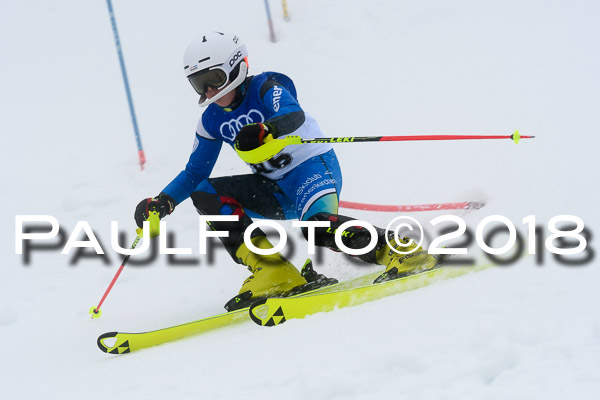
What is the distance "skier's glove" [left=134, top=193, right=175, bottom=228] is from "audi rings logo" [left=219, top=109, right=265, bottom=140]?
55cm

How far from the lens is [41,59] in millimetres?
8469

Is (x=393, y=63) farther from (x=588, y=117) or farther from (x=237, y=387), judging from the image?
(x=237, y=387)

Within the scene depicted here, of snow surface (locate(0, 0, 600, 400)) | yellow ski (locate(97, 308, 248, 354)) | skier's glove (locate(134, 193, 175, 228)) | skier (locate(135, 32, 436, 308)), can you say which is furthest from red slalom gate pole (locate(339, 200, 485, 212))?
yellow ski (locate(97, 308, 248, 354))

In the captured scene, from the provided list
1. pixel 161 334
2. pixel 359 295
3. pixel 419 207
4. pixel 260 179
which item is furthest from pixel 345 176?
pixel 161 334

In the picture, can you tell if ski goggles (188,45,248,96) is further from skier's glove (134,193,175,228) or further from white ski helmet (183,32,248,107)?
skier's glove (134,193,175,228)

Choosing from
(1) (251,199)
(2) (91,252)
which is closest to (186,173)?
(1) (251,199)

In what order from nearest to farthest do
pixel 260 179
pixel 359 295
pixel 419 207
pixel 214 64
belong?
pixel 359 295
pixel 214 64
pixel 260 179
pixel 419 207

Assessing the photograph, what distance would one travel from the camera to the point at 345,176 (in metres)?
5.93

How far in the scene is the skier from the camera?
3.46m

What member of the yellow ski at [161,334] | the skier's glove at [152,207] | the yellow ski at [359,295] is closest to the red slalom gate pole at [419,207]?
the skier's glove at [152,207]

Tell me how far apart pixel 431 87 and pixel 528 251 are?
14.1 feet

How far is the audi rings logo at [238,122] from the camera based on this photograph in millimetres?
3807

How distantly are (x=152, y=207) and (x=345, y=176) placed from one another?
2.46 m

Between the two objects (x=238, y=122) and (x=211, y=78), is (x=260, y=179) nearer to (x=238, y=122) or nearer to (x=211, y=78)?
(x=238, y=122)
